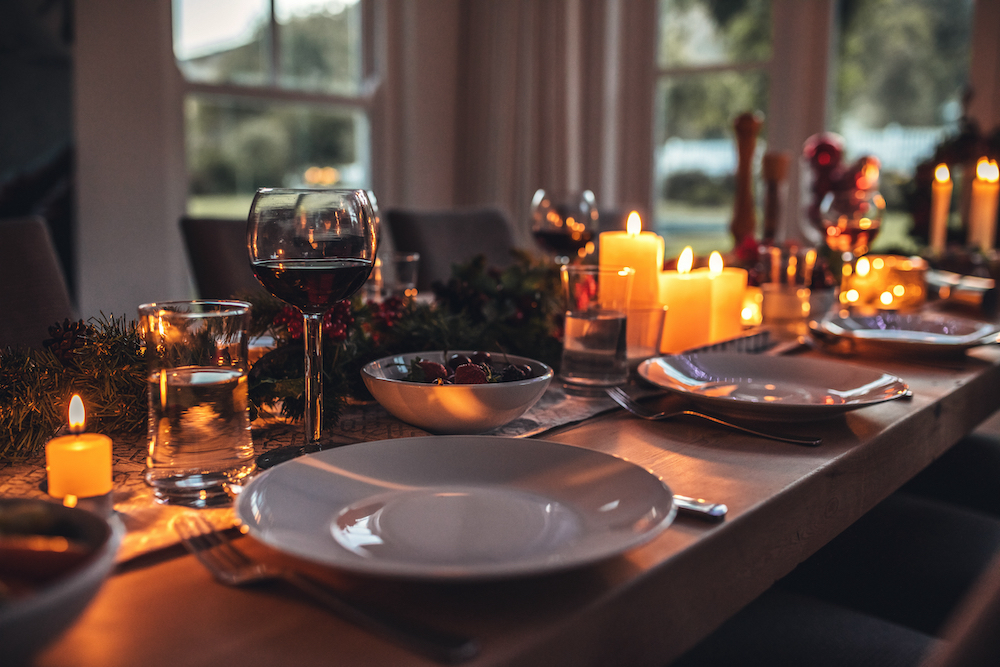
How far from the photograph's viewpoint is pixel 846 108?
11.5ft

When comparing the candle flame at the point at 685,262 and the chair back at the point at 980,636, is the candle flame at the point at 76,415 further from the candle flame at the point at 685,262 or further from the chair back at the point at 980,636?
the candle flame at the point at 685,262

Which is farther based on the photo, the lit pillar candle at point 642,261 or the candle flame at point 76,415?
the lit pillar candle at point 642,261

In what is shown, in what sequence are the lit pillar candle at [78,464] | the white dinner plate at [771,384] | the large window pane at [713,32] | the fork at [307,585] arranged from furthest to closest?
1. the large window pane at [713,32]
2. the white dinner plate at [771,384]
3. the lit pillar candle at [78,464]
4. the fork at [307,585]

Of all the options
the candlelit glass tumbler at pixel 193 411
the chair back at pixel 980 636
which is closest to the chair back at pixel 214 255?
the candlelit glass tumbler at pixel 193 411

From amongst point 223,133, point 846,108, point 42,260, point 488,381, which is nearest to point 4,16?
point 223,133

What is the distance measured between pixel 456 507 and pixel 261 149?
3.15 meters

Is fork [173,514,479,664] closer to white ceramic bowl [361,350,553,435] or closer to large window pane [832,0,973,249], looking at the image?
white ceramic bowl [361,350,553,435]

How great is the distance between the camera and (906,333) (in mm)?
1334

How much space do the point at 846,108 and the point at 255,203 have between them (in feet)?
11.2

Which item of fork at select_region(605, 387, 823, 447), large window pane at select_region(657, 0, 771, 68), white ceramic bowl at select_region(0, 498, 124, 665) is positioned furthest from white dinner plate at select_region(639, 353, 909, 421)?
large window pane at select_region(657, 0, 771, 68)

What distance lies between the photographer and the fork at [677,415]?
2.53ft

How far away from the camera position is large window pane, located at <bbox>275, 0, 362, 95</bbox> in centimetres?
342

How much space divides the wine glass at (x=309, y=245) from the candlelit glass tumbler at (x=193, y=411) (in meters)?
0.06

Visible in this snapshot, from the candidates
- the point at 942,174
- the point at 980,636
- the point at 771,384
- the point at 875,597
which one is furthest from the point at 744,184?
the point at 980,636
